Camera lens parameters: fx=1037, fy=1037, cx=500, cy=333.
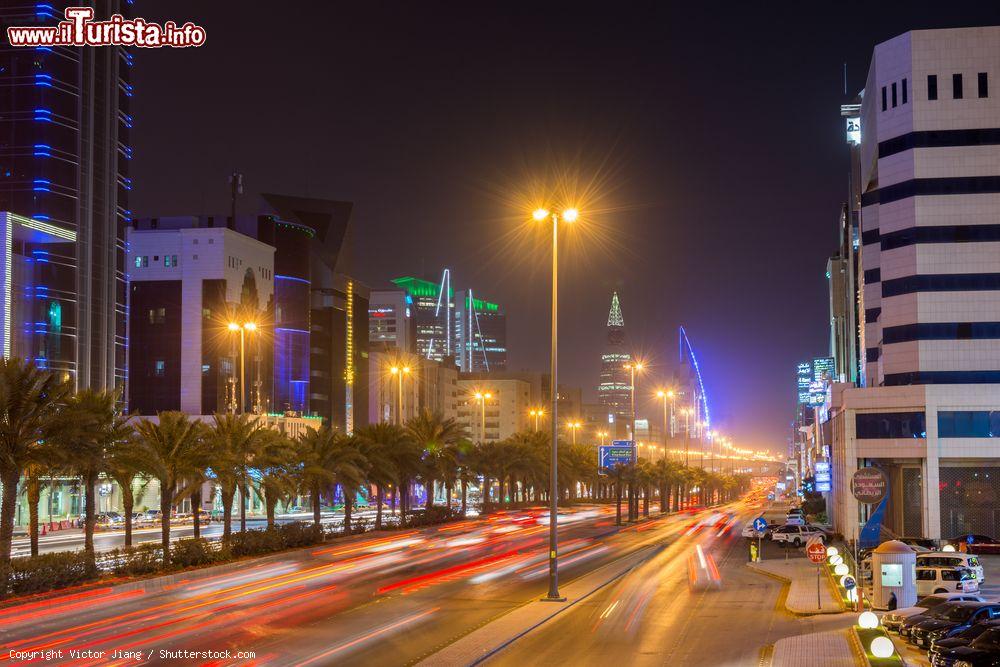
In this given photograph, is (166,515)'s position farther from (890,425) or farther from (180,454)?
(890,425)

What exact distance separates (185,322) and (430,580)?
112 metres

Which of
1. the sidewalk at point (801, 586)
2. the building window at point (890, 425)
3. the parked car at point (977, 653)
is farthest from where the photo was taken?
the building window at point (890, 425)

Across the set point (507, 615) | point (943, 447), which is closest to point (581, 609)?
point (507, 615)

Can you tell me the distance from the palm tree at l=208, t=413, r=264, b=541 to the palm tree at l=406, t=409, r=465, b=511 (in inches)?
944

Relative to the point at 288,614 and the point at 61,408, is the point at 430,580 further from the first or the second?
the point at 61,408

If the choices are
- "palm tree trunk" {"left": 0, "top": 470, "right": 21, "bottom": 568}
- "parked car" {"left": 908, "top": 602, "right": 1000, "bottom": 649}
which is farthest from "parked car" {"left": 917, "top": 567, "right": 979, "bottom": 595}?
"palm tree trunk" {"left": 0, "top": 470, "right": 21, "bottom": 568}

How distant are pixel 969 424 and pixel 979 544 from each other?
845 centimetres

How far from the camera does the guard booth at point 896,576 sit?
3108 centimetres

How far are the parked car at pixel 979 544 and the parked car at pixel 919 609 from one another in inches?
1118

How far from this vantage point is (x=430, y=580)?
3834 centimetres

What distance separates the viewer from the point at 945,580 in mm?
34969

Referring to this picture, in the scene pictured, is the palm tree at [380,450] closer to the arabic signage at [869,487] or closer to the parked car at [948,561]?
the parked car at [948,561]

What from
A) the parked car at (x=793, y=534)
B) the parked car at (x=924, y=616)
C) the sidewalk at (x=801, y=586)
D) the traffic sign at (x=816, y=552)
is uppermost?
the traffic sign at (x=816, y=552)

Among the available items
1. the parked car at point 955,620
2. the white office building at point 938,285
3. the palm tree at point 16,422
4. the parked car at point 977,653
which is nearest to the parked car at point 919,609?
the parked car at point 955,620
